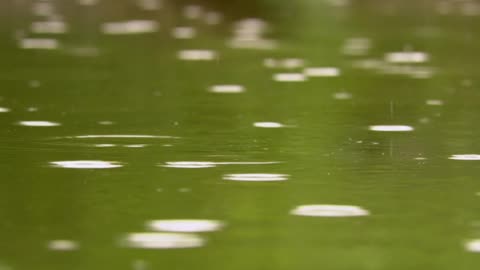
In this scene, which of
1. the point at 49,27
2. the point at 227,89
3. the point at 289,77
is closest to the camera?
the point at 227,89

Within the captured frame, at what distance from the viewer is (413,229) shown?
3713 millimetres

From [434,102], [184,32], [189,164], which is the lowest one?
[434,102]

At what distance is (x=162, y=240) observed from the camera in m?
3.50

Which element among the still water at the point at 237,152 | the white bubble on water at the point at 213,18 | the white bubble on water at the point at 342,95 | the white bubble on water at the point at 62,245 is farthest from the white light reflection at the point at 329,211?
the white bubble on water at the point at 213,18

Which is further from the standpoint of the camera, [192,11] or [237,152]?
[192,11]

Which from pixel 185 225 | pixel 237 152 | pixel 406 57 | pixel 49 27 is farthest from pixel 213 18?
pixel 185 225

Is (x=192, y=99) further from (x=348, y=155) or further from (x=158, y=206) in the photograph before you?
(x=158, y=206)

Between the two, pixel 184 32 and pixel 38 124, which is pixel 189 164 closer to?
A: pixel 38 124

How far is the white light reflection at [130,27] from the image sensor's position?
11.2m

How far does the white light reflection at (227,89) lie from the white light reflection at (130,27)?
142 inches

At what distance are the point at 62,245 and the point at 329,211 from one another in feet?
2.80

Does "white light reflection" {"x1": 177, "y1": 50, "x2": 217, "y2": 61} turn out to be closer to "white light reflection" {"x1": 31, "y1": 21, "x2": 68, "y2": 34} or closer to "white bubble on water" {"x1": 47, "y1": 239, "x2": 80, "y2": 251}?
"white light reflection" {"x1": 31, "y1": 21, "x2": 68, "y2": 34}

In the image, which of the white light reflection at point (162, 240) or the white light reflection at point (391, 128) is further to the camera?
the white light reflection at point (391, 128)

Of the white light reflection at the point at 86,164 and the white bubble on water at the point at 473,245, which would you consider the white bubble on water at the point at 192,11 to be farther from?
the white bubble on water at the point at 473,245
